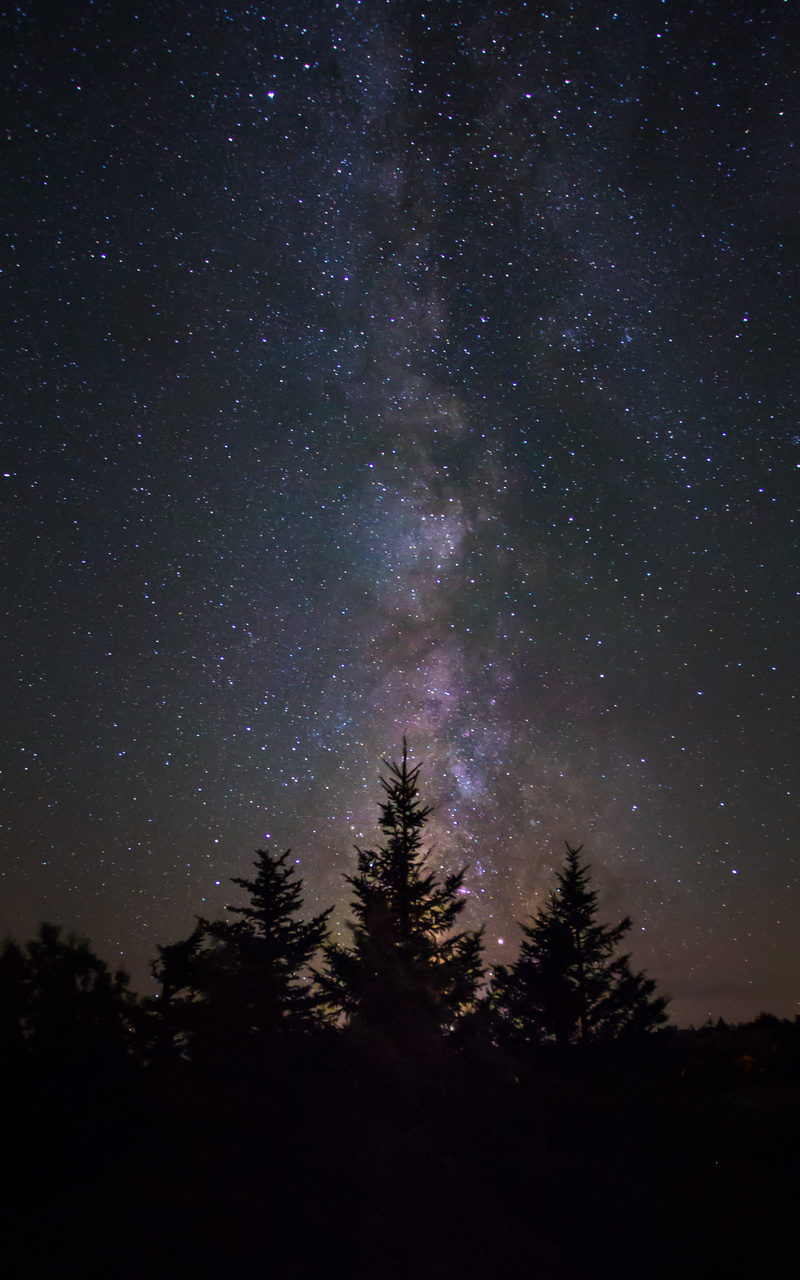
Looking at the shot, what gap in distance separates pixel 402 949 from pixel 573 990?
957cm

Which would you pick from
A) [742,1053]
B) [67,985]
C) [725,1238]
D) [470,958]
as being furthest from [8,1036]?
[742,1053]

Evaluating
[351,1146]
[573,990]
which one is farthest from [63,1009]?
[573,990]

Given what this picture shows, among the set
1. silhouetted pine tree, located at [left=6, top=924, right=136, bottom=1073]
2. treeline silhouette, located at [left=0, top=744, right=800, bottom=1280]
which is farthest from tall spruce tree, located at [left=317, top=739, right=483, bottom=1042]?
silhouetted pine tree, located at [left=6, top=924, right=136, bottom=1073]

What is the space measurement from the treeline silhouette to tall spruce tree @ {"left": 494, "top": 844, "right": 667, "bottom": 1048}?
21.3 ft

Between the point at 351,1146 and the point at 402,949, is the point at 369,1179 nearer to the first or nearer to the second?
the point at 351,1146

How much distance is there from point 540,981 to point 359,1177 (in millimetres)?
14864

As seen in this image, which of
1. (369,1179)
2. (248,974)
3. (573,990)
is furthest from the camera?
(573,990)

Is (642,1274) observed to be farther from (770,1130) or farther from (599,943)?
(599,943)

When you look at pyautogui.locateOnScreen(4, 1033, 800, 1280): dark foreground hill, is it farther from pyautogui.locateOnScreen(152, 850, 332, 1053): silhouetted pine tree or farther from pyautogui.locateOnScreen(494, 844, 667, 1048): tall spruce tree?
pyautogui.locateOnScreen(494, 844, 667, 1048): tall spruce tree

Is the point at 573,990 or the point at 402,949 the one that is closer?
Result: the point at 402,949

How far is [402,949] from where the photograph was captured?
16875 millimetres

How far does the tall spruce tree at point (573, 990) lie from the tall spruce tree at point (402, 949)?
14.3 feet

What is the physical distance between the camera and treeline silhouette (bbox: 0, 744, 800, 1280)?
29.1 ft

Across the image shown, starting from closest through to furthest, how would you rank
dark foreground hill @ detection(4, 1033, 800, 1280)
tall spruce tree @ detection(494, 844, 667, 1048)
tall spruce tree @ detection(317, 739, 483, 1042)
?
dark foreground hill @ detection(4, 1033, 800, 1280) → tall spruce tree @ detection(317, 739, 483, 1042) → tall spruce tree @ detection(494, 844, 667, 1048)
